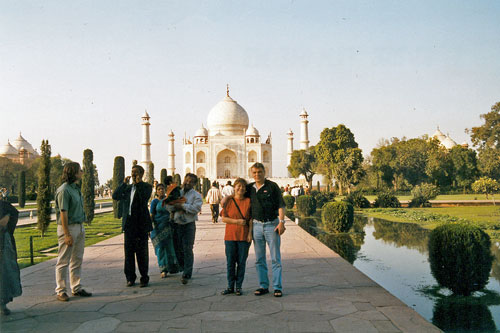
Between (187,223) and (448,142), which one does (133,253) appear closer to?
(187,223)

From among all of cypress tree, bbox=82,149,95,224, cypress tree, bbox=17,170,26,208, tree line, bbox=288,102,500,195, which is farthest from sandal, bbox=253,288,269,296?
tree line, bbox=288,102,500,195

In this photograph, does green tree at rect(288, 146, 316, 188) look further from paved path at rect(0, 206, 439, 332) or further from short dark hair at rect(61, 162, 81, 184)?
short dark hair at rect(61, 162, 81, 184)

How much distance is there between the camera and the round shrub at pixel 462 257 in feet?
13.8

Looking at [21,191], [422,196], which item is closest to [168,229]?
[422,196]

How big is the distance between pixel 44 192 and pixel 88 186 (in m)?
2.66

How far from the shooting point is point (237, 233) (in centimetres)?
432

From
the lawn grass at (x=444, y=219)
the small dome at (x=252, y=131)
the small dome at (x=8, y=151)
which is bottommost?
the lawn grass at (x=444, y=219)

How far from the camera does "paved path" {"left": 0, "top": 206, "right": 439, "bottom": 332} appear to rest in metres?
3.32

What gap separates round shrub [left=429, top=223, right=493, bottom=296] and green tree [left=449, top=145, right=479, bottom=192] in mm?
30054

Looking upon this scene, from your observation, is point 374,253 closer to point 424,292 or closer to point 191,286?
point 424,292

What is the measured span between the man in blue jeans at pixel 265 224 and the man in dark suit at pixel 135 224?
1.21m

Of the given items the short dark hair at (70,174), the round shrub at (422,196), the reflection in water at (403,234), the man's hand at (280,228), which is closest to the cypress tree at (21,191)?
the reflection in water at (403,234)

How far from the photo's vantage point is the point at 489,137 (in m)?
14.7

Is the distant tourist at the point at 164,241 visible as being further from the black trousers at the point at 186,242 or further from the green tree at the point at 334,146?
the green tree at the point at 334,146
